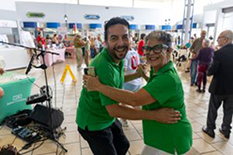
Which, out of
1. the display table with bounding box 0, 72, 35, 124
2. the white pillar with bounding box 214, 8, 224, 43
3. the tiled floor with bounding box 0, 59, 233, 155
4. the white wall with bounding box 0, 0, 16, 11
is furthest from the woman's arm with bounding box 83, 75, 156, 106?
the white pillar with bounding box 214, 8, 224, 43

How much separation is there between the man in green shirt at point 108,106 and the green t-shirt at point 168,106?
7 centimetres

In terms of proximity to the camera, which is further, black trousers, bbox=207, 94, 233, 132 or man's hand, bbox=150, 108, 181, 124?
black trousers, bbox=207, 94, 233, 132

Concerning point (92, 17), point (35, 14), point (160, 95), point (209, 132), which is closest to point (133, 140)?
point (209, 132)

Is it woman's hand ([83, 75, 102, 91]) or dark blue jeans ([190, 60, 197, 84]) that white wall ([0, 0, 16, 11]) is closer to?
dark blue jeans ([190, 60, 197, 84])

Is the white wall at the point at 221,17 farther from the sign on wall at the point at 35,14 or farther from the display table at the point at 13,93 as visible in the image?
Answer: the sign on wall at the point at 35,14

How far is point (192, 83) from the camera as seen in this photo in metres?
5.77

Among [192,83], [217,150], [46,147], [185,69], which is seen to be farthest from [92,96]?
[185,69]

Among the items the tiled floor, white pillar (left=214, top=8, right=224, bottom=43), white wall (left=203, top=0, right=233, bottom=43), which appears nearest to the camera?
the tiled floor

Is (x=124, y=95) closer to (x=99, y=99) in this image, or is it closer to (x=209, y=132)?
(x=99, y=99)

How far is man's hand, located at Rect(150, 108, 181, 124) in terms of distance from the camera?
1.04m

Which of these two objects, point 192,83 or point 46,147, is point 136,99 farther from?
point 192,83

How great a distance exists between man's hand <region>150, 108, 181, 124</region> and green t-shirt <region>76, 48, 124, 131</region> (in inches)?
11.4

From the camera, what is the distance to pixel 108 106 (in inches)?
43.1

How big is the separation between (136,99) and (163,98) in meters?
0.17
